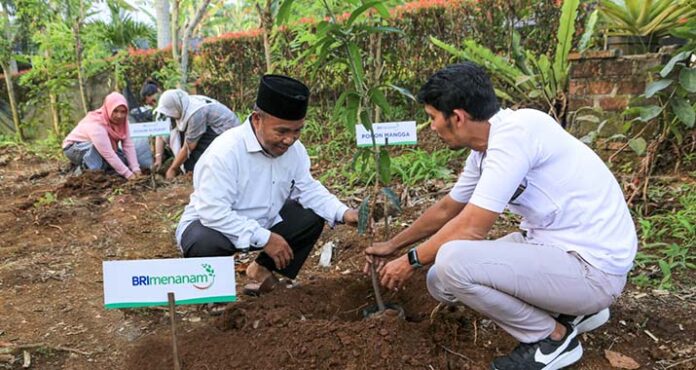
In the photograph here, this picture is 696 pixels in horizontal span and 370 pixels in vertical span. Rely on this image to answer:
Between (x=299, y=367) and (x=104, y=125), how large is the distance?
4120 mm

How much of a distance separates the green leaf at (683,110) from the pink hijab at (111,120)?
453cm

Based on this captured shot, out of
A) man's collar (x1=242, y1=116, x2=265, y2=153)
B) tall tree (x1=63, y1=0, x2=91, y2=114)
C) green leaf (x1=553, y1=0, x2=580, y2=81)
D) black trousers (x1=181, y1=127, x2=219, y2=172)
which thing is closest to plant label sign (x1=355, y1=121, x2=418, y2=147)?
man's collar (x1=242, y1=116, x2=265, y2=153)

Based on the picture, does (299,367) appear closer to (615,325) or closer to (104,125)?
(615,325)

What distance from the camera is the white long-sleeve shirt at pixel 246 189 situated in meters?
2.34

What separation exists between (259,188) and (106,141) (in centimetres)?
320

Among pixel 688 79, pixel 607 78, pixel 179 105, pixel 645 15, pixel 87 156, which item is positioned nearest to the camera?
pixel 688 79

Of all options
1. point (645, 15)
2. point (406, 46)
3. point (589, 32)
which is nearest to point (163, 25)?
point (406, 46)

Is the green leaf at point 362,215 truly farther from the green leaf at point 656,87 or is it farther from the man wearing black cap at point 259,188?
the green leaf at point 656,87

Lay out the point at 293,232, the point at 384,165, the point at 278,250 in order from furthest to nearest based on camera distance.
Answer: the point at 293,232
the point at 278,250
the point at 384,165

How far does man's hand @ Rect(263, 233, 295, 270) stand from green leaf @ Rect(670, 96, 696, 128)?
232 centimetres

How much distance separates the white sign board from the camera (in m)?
4.73

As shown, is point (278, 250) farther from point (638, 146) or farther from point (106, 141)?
point (106, 141)

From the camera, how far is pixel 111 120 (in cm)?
508

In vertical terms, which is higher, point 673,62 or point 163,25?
point 163,25
